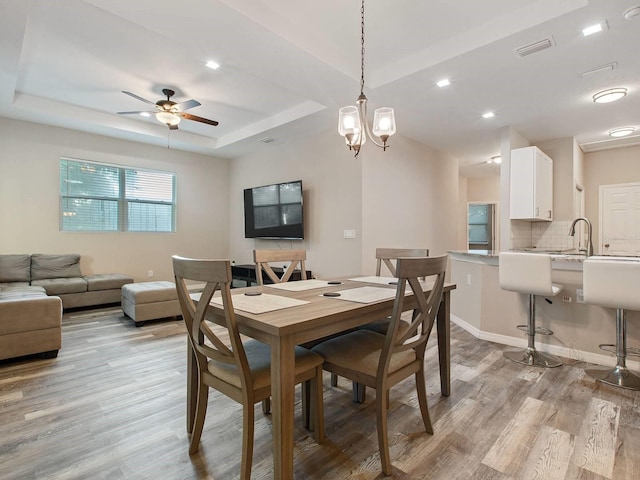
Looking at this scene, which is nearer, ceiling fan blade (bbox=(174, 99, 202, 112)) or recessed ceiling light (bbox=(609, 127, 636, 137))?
ceiling fan blade (bbox=(174, 99, 202, 112))

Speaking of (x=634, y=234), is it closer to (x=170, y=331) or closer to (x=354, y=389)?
(x=354, y=389)

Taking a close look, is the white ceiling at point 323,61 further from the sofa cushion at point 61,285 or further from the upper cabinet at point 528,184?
the sofa cushion at point 61,285

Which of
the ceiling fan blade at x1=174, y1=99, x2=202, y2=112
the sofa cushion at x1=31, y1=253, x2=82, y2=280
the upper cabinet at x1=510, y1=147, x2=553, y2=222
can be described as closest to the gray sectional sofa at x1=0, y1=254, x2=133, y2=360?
the sofa cushion at x1=31, y1=253, x2=82, y2=280

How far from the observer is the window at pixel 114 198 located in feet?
A: 17.0

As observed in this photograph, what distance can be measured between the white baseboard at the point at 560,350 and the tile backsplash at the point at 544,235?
173 centimetres

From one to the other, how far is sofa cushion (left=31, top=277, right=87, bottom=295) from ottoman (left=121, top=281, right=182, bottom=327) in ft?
2.48

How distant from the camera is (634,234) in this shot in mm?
5277

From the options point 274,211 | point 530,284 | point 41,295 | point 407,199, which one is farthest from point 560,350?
point 41,295

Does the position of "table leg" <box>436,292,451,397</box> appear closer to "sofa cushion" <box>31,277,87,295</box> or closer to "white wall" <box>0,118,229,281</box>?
"sofa cushion" <box>31,277,87,295</box>

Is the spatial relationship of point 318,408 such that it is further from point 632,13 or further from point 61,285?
point 61,285

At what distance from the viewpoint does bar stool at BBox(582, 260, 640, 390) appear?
232 centimetres

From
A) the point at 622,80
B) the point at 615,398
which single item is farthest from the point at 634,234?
the point at 615,398

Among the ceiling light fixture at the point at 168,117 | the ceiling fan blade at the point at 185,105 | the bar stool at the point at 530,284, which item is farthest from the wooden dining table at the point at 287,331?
the ceiling light fixture at the point at 168,117

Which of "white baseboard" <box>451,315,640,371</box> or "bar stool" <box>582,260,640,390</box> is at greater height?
"bar stool" <box>582,260,640,390</box>
